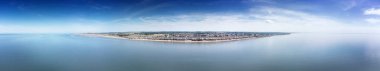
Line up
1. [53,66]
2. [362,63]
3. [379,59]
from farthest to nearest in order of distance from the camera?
[379,59] < [362,63] < [53,66]

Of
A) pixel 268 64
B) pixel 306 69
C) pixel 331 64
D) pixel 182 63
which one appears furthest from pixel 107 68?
pixel 331 64

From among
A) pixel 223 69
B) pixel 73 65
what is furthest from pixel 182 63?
pixel 73 65

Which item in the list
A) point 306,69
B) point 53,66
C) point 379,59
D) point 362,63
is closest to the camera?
point 306,69

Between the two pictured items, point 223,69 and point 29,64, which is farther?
point 29,64

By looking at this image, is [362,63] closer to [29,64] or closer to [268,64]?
[268,64]

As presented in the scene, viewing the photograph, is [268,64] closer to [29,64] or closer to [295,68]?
[295,68]

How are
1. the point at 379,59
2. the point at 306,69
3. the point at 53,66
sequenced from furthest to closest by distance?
the point at 379,59 → the point at 53,66 → the point at 306,69

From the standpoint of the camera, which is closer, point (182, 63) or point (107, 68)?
point (107, 68)
